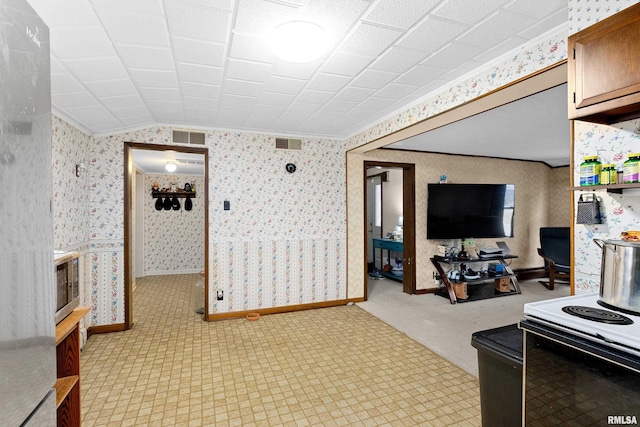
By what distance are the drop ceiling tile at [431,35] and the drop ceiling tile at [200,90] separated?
62.4 inches

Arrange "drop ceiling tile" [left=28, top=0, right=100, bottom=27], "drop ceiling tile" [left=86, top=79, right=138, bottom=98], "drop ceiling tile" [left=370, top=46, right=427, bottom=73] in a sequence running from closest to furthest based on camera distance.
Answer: "drop ceiling tile" [left=28, top=0, right=100, bottom=27] < "drop ceiling tile" [left=370, top=46, right=427, bottom=73] < "drop ceiling tile" [left=86, top=79, right=138, bottom=98]

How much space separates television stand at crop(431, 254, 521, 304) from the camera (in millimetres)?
4797

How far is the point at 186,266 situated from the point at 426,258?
199 inches

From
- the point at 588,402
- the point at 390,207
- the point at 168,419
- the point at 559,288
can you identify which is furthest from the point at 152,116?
the point at 559,288

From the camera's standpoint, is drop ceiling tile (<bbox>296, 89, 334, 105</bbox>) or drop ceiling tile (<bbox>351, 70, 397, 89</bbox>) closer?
drop ceiling tile (<bbox>351, 70, 397, 89</bbox>)

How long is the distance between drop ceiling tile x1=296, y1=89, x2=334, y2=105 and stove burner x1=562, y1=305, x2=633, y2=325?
7.55ft

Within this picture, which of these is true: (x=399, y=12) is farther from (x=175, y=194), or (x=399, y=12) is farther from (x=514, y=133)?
(x=175, y=194)

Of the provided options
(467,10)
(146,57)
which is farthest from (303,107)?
(467,10)

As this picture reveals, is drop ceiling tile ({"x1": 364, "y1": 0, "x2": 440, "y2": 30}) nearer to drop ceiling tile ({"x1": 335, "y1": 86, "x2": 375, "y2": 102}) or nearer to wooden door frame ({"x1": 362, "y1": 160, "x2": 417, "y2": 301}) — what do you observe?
drop ceiling tile ({"x1": 335, "y1": 86, "x2": 375, "y2": 102})

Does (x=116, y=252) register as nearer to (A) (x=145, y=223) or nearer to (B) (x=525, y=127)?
(A) (x=145, y=223)

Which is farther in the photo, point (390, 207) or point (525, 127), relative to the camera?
point (390, 207)

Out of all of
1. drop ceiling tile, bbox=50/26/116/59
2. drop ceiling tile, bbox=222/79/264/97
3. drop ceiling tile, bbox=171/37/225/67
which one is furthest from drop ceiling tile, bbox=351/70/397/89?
drop ceiling tile, bbox=50/26/116/59

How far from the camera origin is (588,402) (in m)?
1.04

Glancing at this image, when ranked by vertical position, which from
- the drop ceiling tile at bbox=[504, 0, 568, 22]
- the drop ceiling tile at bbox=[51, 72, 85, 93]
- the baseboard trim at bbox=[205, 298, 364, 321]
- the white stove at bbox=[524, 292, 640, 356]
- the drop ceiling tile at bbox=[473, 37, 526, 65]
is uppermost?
the drop ceiling tile at bbox=[504, 0, 568, 22]
